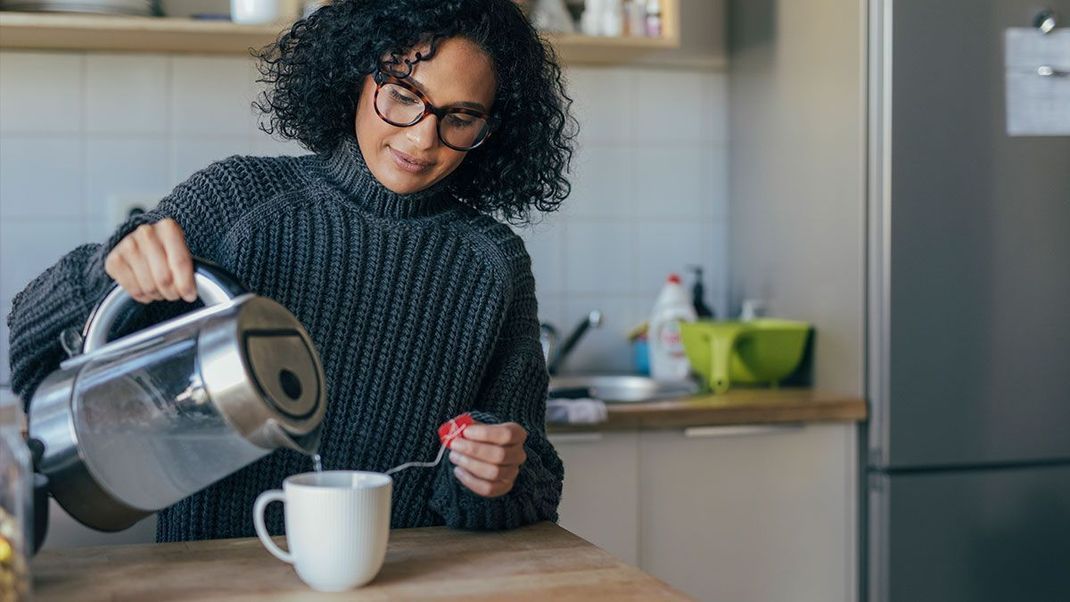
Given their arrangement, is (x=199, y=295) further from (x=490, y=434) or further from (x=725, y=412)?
(x=725, y=412)

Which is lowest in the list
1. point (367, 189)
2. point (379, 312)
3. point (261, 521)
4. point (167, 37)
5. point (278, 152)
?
point (261, 521)

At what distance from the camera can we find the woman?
1.22 metres

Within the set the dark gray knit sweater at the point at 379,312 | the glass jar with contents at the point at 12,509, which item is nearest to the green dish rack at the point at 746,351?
the dark gray knit sweater at the point at 379,312

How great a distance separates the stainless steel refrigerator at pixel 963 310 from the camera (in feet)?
6.88

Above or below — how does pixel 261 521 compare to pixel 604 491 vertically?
above

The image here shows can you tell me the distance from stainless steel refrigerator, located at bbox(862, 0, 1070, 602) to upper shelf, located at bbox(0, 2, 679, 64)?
1.48 feet

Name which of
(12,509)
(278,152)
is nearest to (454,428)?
(12,509)

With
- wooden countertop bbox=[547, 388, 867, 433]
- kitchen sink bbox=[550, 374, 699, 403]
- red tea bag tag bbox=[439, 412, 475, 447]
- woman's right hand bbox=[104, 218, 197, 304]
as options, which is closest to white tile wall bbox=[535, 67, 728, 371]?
kitchen sink bbox=[550, 374, 699, 403]

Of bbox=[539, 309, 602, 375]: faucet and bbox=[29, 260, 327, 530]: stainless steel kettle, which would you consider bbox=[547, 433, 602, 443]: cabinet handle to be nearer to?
bbox=[539, 309, 602, 375]: faucet

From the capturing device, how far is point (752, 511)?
214 centimetres

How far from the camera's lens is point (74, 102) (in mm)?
2266

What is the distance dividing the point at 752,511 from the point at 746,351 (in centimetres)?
31

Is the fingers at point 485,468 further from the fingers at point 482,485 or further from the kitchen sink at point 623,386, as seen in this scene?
the kitchen sink at point 623,386

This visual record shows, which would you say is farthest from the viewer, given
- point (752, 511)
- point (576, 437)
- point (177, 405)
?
point (752, 511)
